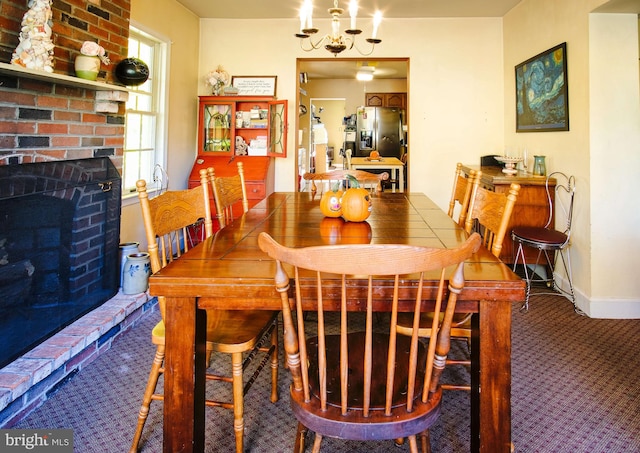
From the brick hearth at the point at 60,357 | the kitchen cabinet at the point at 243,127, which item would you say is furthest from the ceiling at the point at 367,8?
the brick hearth at the point at 60,357

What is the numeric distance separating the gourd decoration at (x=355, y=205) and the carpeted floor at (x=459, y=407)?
3.00 ft

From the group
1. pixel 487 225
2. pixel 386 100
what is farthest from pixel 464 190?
pixel 386 100

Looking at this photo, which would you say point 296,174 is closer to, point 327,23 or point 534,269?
point 327,23

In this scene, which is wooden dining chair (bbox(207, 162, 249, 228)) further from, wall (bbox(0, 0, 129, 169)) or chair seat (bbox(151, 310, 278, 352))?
wall (bbox(0, 0, 129, 169))

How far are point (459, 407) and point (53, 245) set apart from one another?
225cm

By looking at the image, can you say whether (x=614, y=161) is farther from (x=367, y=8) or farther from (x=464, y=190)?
(x=367, y=8)

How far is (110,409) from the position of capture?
1.92 meters

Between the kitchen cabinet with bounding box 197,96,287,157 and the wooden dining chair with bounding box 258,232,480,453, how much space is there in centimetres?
380

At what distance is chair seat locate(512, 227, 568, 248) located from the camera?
3.13 meters

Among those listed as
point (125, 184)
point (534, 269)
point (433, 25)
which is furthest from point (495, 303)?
point (433, 25)

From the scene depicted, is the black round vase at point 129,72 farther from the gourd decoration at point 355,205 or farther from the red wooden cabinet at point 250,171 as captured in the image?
the gourd decoration at point 355,205

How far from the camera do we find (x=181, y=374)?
1.28m

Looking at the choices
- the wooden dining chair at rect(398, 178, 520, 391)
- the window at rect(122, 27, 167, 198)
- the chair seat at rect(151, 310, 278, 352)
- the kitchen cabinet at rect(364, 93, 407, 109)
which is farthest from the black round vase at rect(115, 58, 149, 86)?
the kitchen cabinet at rect(364, 93, 407, 109)

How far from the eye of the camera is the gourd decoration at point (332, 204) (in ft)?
6.97
